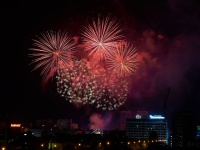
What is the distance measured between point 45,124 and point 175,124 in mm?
37930

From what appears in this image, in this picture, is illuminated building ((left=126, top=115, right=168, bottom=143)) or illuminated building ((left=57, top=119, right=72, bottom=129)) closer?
illuminated building ((left=126, top=115, right=168, bottom=143))

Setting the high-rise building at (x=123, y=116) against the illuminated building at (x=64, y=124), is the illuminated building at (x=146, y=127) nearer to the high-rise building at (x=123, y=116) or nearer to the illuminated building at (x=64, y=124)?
the high-rise building at (x=123, y=116)

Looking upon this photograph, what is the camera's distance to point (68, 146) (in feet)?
162

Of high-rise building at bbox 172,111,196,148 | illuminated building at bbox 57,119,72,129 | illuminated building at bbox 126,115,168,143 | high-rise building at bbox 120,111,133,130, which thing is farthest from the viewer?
high-rise building at bbox 120,111,133,130

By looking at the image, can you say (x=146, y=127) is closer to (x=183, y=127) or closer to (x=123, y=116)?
(x=183, y=127)

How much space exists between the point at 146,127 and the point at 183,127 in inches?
540

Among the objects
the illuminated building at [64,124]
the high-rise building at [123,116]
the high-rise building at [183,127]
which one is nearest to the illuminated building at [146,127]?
the high-rise building at [183,127]

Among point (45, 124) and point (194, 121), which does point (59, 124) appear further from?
point (194, 121)

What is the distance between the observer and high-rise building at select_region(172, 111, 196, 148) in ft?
333

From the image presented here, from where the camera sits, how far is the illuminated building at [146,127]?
100 meters

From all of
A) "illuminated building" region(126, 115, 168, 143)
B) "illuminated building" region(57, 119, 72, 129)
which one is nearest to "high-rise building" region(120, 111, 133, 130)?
"illuminated building" region(57, 119, 72, 129)

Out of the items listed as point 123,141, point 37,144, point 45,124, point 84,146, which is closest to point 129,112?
point 45,124

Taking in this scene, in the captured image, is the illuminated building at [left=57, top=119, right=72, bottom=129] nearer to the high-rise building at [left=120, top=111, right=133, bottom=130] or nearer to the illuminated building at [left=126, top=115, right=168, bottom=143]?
the high-rise building at [left=120, top=111, right=133, bottom=130]

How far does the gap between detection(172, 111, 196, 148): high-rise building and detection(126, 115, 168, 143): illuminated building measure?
4.15m
